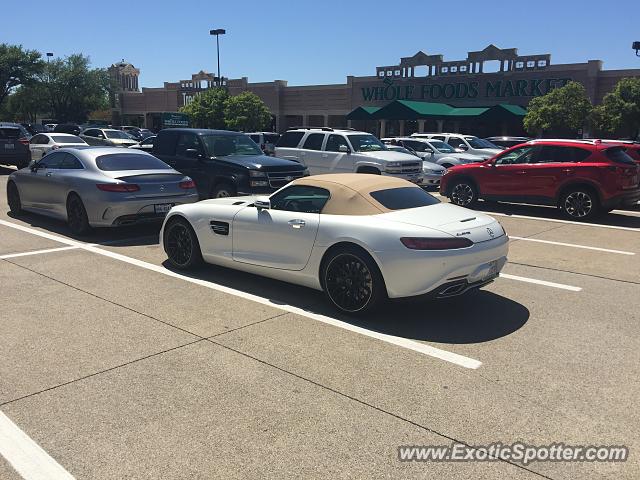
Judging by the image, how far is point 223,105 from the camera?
4797 cm

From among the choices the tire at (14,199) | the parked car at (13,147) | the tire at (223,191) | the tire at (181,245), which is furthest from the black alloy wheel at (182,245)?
the parked car at (13,147)

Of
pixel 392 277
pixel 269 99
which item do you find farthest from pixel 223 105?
pixel 392 277

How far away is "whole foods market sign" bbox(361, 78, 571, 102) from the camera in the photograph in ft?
127

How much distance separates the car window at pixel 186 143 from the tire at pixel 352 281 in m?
7.01

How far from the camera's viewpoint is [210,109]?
48.1m

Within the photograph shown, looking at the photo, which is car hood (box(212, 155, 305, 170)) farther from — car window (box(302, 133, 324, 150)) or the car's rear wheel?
the car's rear wheel

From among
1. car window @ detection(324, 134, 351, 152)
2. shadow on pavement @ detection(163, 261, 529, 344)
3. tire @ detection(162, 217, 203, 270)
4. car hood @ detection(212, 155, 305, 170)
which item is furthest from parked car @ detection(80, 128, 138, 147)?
shadow on pavement @ detection(163, 261, 529, 344)

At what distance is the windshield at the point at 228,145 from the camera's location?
11.7 m

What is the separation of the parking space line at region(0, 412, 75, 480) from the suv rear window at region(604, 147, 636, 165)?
11.8 meters

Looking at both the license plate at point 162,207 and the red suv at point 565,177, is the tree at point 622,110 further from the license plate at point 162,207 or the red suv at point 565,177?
the license plate at point 162,207

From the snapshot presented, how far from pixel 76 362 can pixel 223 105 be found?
45.8m

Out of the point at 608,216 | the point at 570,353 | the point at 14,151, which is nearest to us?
the point at 570,353

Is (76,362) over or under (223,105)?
under

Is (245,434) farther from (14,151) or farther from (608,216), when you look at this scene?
(14,151)
